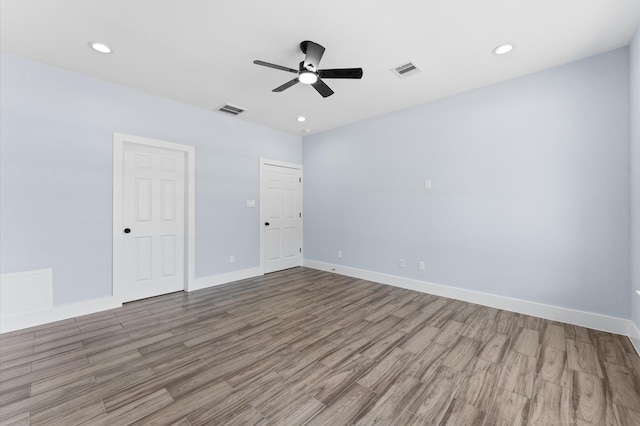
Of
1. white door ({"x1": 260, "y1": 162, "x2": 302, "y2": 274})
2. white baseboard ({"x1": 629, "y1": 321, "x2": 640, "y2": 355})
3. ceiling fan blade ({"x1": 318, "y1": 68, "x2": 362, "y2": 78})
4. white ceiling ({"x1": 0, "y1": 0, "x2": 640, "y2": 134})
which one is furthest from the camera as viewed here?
white door ({"x1": 260, "y1": 162, "x2": 302, "y2": 274})

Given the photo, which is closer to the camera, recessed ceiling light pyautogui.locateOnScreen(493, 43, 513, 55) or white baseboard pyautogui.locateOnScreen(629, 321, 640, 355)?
white baseboard pyautogui.locateOnScreen(629, 321, 640, 355)

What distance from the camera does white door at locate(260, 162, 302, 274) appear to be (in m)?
5.08

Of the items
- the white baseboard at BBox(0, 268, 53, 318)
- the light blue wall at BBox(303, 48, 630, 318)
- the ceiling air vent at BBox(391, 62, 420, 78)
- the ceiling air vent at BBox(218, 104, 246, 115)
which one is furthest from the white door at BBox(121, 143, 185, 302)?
→ the ceiling air vent at BBox(391, 62, 420, 78)

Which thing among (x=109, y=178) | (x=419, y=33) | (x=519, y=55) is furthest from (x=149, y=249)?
(x=519, y=55)

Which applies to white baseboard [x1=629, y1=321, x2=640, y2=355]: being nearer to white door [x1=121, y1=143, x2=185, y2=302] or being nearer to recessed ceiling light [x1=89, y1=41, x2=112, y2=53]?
white door [x1=121, y1=143, x2=185, y2=302]

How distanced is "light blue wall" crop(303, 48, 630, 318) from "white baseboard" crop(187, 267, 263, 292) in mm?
1948

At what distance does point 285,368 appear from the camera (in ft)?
6.79

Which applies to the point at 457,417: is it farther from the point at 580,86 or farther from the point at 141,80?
the point at 141,80

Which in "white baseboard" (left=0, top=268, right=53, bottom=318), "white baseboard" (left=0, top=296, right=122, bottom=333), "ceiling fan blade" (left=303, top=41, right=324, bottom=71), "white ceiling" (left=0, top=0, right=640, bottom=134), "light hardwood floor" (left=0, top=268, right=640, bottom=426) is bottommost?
"light hardwood floor" (left=0, top=268, right=640, bottom=426)

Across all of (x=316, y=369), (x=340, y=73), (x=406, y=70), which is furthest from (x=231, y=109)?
(x=316, y=369)

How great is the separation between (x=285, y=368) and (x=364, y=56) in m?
3.08

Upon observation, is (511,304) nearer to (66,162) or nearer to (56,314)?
(56,314)

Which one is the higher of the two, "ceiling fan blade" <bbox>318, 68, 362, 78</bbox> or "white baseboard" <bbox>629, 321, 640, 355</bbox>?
"ceiling fan blade" <bbox>318, 68, 362, 78</bbox>

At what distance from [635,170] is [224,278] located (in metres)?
5.21
